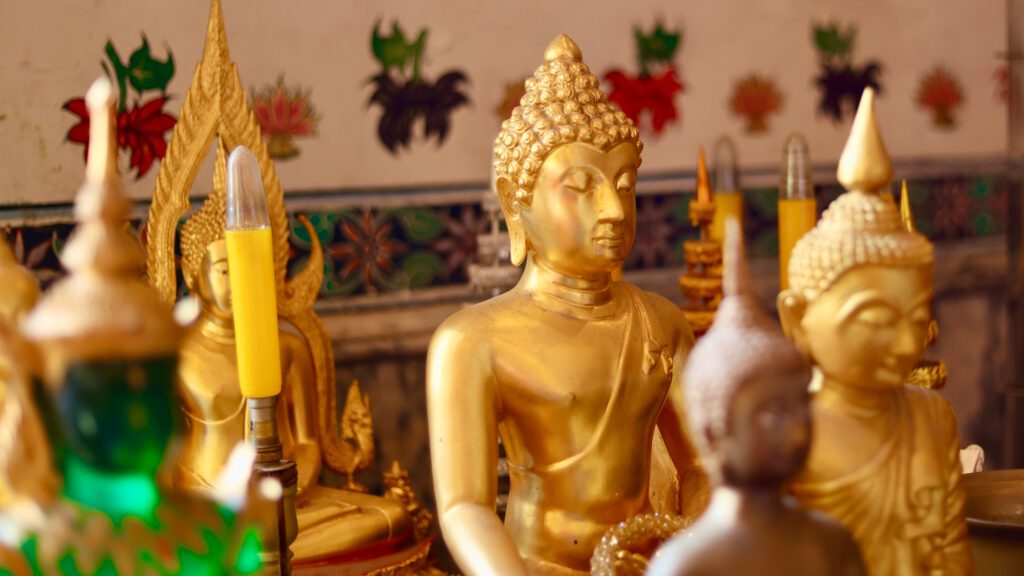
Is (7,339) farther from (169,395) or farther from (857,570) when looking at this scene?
(857,570)

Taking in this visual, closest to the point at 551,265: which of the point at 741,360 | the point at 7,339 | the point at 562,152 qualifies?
the point at 562,152

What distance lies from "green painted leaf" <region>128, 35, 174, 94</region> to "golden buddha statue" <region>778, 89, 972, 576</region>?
136 cm

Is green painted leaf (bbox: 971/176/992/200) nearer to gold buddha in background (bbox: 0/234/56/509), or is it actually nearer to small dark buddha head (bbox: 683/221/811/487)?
small dark buddha head (bbox: 683/221/811/487)

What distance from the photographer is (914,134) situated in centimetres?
308

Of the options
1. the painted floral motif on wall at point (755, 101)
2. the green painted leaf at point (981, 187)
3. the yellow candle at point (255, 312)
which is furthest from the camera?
the green painted leaf at point (981, 187)

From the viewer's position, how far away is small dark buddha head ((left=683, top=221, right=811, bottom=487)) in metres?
0.78

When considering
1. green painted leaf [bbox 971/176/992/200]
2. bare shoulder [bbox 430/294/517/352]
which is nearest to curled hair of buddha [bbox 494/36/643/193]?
bare shoulder [bbox 430/294/517/352]

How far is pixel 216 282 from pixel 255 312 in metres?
0.61

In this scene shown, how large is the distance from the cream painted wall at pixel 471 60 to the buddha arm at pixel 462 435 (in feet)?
3.05

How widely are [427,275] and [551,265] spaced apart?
40.1 inches

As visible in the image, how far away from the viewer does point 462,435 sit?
1.33 m

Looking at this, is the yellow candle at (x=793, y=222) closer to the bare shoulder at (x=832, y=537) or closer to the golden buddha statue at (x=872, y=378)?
the golden buddha statue at (x=872, y=378)

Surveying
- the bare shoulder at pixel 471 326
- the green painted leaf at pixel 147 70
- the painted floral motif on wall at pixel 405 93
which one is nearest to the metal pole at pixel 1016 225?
the painted floral motif on wall at pixel 405 93

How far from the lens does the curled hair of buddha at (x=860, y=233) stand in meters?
0.97
